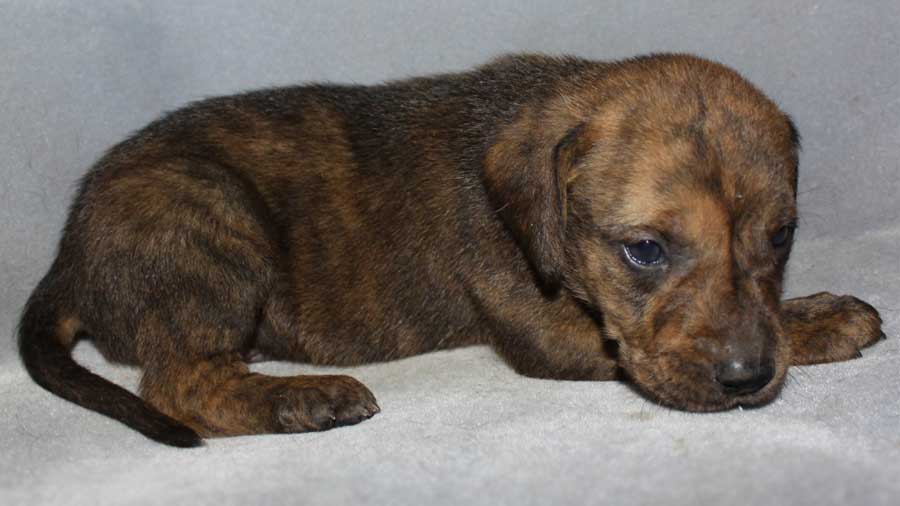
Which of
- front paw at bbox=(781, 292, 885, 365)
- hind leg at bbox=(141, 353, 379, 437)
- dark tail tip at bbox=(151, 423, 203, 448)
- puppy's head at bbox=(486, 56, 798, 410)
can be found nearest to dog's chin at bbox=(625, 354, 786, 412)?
puppy's head at bbox=(486, 56, 798, 410)

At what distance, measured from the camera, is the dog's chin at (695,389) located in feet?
15.7

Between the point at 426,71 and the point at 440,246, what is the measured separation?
5.53 ft

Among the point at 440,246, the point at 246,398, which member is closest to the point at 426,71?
the point at 440,246

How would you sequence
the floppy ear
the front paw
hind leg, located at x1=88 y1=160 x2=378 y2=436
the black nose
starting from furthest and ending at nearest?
the front paw < hind leg, located at x1=88 y1=160 x2=378 y2=436 < the floppy ear < the black nose

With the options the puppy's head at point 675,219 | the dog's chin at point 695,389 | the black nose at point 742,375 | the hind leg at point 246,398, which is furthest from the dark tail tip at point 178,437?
the black nose at point 742,375

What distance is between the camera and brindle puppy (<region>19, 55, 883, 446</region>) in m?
4.86

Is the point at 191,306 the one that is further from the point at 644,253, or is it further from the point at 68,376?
the point at 644,253

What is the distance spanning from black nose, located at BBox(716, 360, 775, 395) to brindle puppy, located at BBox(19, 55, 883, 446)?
0.05ft

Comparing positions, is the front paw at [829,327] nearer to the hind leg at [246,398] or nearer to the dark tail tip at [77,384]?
the hind leg at [246,398]

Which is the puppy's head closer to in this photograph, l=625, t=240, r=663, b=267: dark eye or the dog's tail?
l=625, t=240, r=663, b=267: dark eye

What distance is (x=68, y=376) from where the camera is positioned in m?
5.36

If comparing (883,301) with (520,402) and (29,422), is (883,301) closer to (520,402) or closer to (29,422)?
(520,402)

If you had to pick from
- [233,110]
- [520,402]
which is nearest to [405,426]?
[520,402]

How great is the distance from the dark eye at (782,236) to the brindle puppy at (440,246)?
1 centimetres
